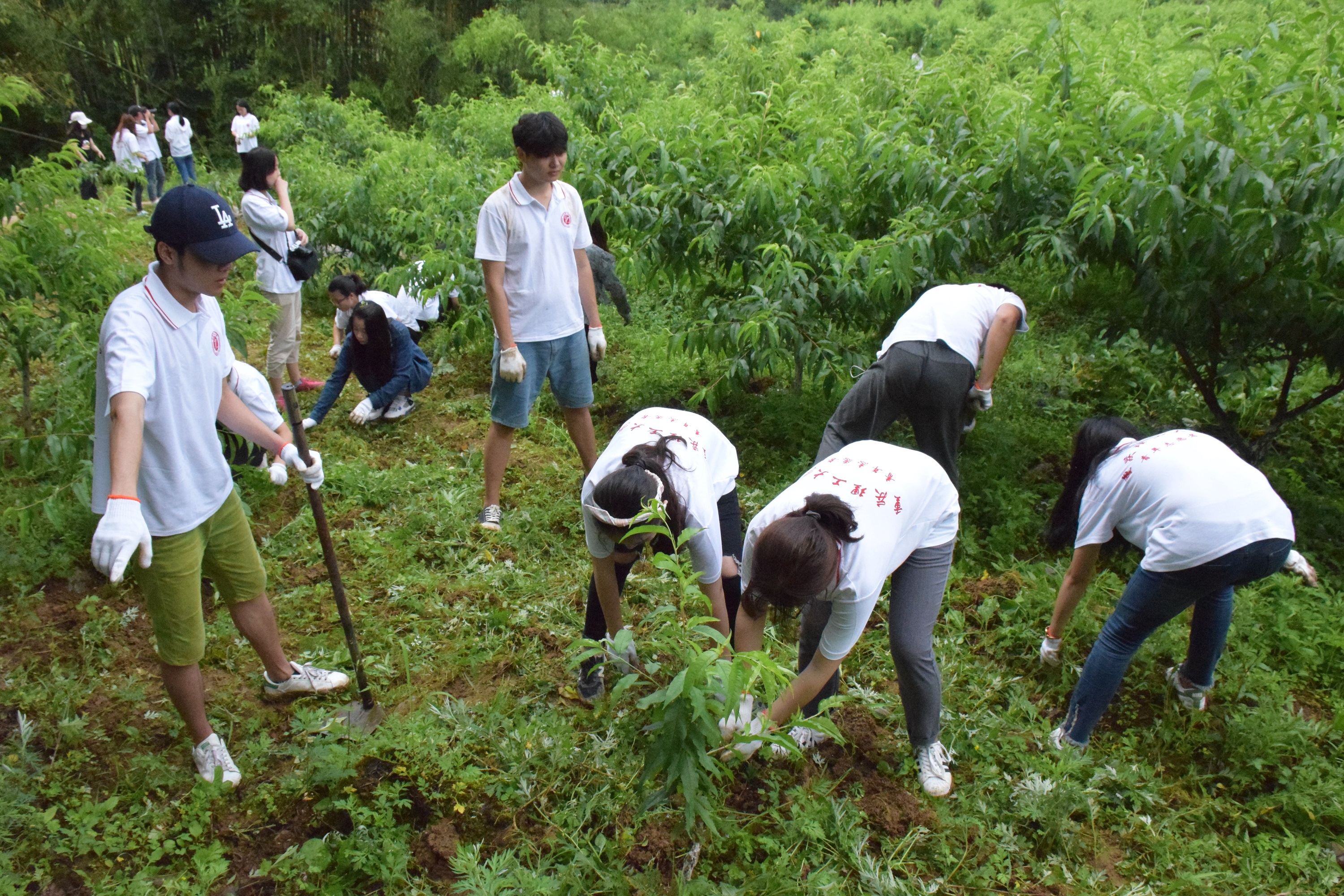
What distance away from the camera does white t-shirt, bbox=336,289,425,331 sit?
215 inches

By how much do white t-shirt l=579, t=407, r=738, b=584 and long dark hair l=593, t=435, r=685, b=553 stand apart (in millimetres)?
27

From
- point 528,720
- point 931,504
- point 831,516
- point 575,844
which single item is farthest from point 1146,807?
point 528,720

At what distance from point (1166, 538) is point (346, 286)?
4.61m

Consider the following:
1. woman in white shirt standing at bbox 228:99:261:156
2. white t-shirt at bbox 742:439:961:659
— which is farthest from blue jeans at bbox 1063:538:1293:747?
woman in white shirt standing at bbox 228:99:261:156

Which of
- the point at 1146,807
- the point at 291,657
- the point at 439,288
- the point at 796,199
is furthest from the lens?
the point at 439,288

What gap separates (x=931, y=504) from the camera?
2531mm

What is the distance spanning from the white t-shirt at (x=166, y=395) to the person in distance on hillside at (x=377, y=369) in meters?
2.53

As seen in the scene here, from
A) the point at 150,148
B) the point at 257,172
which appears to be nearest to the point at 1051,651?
the point at 257,172

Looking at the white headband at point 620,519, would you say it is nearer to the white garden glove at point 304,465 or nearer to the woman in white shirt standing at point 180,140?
the white garden glove at point 304,465

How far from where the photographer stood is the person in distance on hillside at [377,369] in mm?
5016

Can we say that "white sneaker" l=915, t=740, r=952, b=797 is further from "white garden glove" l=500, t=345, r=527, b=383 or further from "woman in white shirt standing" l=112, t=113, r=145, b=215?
"woman in white shirt standing" l=112, t=113, r=145, b=215

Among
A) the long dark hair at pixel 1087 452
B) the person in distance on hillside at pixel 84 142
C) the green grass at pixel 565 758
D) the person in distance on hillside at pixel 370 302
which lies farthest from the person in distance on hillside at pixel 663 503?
the person in distance on hillside at pixel 84 142

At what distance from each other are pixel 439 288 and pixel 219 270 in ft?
9.50

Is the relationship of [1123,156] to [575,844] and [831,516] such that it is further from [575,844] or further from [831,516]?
[575,844]
